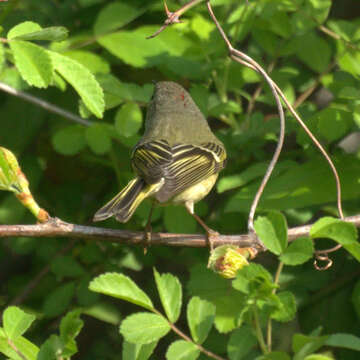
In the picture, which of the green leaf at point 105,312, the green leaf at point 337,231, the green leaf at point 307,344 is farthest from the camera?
the green leaf at point 105,312

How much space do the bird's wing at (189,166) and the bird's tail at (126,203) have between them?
0.27 feet

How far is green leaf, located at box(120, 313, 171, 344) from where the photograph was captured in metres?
1.98

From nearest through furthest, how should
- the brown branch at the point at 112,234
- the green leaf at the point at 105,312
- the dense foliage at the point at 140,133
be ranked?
the brown branch at the point at 112,234, the dense foliage at the point at 140,133, the green leaf at the point at 105,312

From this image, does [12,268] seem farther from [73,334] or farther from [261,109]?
[73,334]

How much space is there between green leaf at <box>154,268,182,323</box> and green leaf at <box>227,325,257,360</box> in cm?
19

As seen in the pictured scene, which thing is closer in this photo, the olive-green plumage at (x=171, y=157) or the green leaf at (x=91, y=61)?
the olive-green plumage at (x=171, y=157)

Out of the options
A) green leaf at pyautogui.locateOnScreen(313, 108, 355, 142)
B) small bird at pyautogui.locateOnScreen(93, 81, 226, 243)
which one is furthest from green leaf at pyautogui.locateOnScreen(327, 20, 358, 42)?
small bird at pyautogui.locateOnScreen(93, 81, 226, 243)

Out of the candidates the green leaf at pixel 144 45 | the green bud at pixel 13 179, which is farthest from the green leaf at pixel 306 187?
the green bud at pixel 13 179

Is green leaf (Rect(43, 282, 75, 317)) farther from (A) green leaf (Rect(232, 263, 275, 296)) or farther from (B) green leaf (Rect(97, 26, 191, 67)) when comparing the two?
(A) green leaf (Rect(232, 263, 275, 296))

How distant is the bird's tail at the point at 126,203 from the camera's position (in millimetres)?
2701

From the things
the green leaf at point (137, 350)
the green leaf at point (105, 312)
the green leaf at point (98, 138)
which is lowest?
the green leaf at point (105, 312)

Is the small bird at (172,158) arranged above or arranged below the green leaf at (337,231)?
below

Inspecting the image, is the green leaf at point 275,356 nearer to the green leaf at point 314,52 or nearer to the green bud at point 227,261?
the green bud at point 227,261

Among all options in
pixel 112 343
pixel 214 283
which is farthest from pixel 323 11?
pixel 112 343
